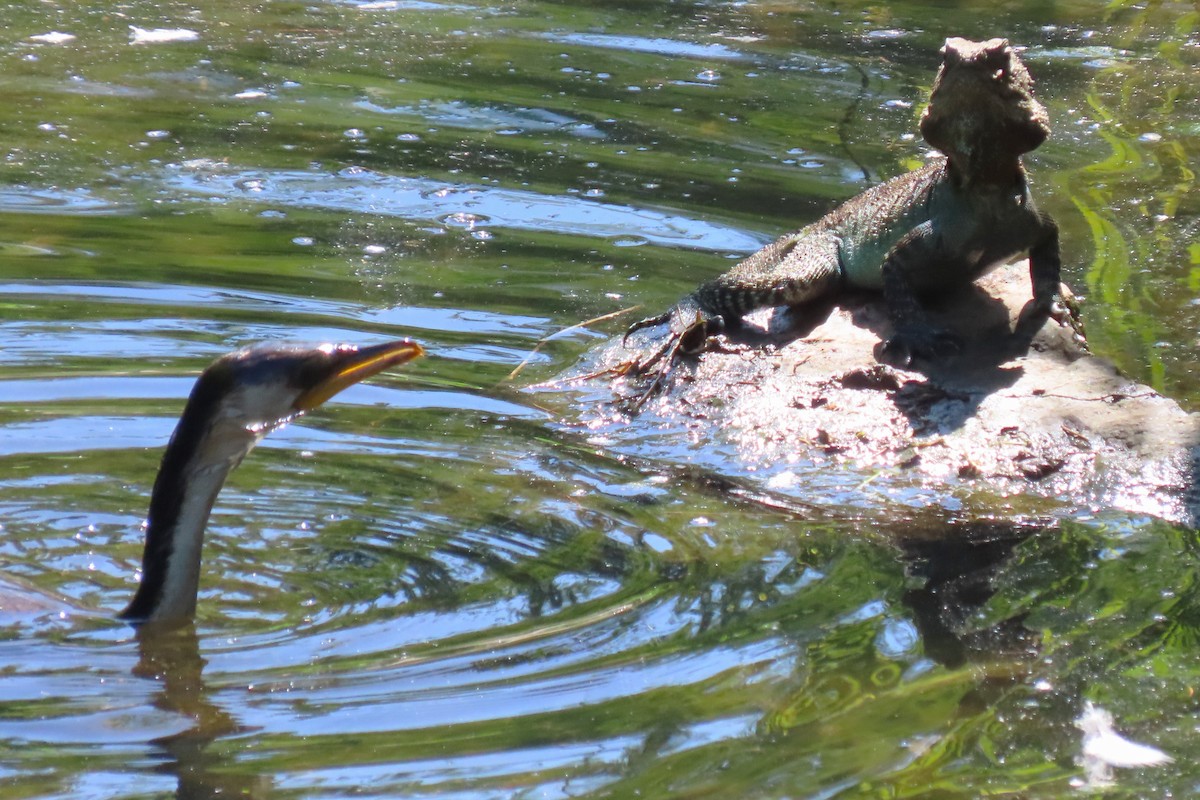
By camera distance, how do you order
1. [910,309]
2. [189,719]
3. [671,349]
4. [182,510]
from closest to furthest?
[189,719] → [182,510] → [910,309] → [671,349]

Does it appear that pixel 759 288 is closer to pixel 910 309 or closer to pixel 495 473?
pixel 910 309

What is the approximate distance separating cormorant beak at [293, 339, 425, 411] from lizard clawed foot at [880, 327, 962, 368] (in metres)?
2.38

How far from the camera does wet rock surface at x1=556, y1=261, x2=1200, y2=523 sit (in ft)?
17.5

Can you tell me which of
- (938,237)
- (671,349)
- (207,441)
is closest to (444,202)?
(671,349)

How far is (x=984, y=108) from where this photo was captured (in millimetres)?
6133

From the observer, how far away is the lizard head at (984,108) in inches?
239

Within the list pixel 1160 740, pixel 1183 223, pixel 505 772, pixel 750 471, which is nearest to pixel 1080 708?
pixel 1160 740

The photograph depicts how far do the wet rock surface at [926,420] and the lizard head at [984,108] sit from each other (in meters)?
0.66

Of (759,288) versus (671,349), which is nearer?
(671,349)

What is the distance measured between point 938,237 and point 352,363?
9.40 feet

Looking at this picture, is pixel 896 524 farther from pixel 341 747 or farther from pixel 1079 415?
pixel 341 747

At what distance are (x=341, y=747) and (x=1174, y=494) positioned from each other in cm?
291

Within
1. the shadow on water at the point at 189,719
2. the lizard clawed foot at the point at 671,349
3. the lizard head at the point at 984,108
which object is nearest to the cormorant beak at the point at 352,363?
the shadow on water at the point at 189,719

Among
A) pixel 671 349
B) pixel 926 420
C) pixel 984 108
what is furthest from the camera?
pixel 671 349
